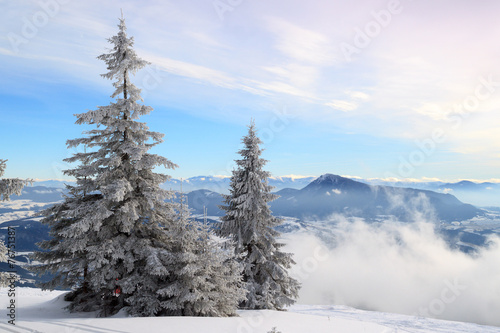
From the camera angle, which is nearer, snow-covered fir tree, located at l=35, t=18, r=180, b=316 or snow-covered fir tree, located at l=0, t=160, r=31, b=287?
snow-covered fir tree, located at l=0, t=160, r=31, b=287

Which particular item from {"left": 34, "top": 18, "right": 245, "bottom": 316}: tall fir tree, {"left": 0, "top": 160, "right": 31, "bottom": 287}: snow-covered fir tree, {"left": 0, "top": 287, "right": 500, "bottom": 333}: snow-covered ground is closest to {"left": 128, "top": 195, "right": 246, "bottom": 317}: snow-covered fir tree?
{"left": 34, "top": 18, "right": 245, "bottom": 316}: tall fir tree

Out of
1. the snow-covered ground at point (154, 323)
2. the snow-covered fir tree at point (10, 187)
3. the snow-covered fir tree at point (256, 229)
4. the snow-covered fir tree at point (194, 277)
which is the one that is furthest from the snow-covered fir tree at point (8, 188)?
the snow-covered fir tree at point (256, 229)

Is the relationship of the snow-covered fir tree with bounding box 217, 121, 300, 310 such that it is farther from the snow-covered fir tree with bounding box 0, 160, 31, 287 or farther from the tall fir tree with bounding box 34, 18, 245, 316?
the snow-covered fir tree with bounding box 0, 160, 31, 287

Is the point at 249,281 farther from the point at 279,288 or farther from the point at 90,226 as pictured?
the point at 90,226

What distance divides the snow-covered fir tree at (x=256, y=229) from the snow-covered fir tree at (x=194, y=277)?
5812mm

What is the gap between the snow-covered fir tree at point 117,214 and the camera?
13.5m

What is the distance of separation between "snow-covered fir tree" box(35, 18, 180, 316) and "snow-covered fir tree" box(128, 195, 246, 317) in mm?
559

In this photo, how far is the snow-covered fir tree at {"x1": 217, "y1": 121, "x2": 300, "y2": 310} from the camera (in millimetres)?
20750

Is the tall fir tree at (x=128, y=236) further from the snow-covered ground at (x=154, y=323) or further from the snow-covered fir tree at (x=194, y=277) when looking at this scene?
the snow-covered ground at (x=154, y=323)

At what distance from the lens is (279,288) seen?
2058 centimetres

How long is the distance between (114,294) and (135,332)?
418 centimetres

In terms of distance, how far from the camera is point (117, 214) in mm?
14180

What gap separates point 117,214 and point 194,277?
4.71 m

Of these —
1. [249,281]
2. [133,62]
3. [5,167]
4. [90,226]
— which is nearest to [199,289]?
[90,226]
